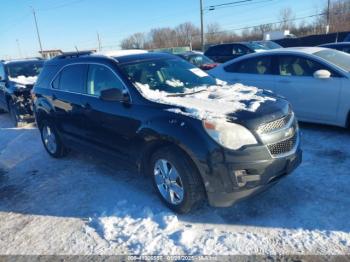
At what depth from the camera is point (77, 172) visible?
5445mm

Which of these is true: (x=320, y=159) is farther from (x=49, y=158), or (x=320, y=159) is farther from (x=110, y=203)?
(x=49, y=158)

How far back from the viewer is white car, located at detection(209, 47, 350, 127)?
232 inches

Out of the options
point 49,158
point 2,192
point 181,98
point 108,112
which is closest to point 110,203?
point 108,112

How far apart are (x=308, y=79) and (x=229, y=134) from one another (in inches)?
143

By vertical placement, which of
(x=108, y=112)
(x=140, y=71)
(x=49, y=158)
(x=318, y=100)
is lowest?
(x=49, y=158)

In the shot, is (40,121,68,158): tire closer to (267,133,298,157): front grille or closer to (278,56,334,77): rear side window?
(267,133,298,157): front grille

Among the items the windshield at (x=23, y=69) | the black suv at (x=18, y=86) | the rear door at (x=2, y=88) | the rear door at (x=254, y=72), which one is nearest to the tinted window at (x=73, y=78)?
the rear door at (x=254, y=72)

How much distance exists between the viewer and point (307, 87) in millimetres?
6289

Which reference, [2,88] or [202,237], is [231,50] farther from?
[202,237]

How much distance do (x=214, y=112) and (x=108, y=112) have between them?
1.50 meters

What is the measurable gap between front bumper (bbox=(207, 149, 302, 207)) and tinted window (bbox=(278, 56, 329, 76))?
3.36m

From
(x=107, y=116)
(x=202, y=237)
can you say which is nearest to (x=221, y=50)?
(x=107, y=116)

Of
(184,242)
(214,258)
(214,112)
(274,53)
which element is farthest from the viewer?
(274,53)

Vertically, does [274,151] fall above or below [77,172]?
above
